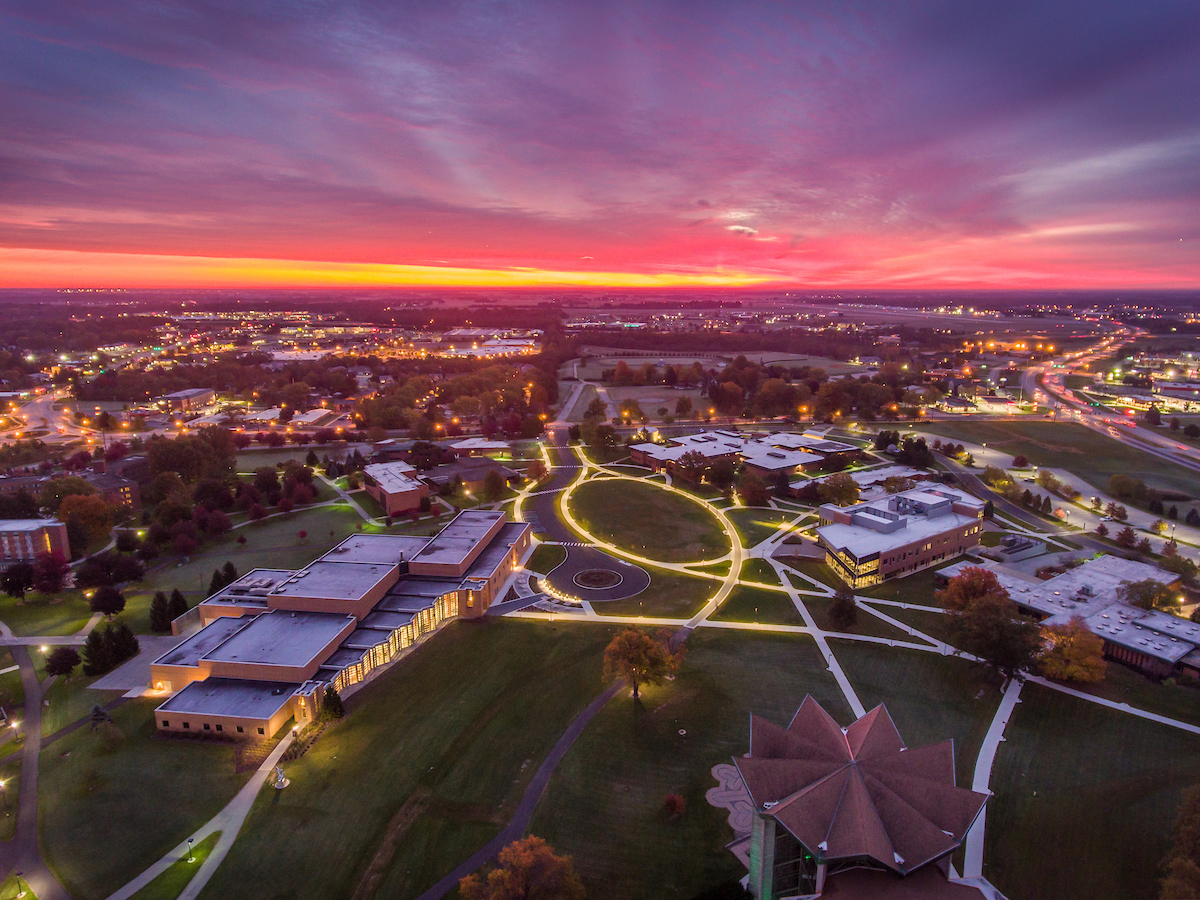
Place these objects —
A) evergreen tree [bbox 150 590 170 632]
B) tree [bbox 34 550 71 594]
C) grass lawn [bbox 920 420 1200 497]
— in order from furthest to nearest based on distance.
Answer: grass lawn [bbox 920 420 1200 497], tree [bbox 34 550 71 594], evergreen tree [bbox 150 590 170 632]

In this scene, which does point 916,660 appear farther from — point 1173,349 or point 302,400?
point 1173,349

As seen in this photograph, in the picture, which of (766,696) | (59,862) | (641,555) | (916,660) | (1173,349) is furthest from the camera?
(1173,349)

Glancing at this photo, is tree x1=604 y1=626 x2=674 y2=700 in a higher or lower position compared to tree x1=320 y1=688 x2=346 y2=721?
higher

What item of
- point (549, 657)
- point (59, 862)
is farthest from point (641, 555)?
point (59, 862)

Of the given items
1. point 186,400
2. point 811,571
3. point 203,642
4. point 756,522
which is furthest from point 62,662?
point 186,400

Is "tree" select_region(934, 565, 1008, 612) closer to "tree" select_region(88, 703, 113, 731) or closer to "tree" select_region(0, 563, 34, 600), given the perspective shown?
"tree" select_region(88, 703, 113, 731)

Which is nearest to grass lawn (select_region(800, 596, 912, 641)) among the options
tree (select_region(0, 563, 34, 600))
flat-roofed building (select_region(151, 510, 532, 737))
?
flat-roofed building (select_region(151, 510, 532, 737))

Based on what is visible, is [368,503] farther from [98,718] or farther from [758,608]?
[758,608]
